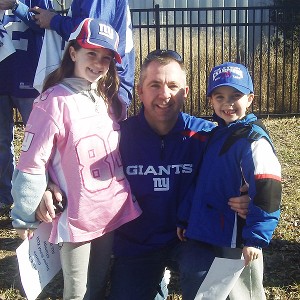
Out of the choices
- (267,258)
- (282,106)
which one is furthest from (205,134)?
(282,106)

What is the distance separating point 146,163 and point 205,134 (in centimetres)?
32

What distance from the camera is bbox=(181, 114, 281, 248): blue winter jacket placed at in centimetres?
229

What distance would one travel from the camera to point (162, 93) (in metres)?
2.64

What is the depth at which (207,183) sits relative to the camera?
2.51 m

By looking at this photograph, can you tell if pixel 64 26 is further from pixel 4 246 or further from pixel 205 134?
pixel 4 246

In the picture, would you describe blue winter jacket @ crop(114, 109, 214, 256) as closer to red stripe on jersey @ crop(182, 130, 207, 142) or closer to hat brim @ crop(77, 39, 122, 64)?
red stripe on jersey @ crop(182, 130, 207, 142)

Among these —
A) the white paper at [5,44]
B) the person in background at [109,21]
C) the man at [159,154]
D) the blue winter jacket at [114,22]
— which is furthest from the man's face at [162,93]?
the white paper at [5,44]

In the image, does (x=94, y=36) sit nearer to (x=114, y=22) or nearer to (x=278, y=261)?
(x=114, y=22)

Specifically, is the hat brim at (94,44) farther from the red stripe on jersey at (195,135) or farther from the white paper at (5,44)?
the white paper at (5,44)

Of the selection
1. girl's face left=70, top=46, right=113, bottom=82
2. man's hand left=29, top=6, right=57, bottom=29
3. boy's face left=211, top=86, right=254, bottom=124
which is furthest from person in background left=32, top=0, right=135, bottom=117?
boy's face left=211, top=86, right=254, bottom=124

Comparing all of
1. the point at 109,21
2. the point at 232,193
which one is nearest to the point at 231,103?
the point at 232,193

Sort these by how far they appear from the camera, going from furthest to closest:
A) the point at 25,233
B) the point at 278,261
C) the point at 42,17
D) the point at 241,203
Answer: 1. the point at 278,261
2. the point at 42,17
3. the point at 25,233
4. the point at 241,203

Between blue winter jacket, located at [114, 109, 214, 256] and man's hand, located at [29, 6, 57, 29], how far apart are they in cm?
98

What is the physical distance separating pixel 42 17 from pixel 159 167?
51.7 inches
